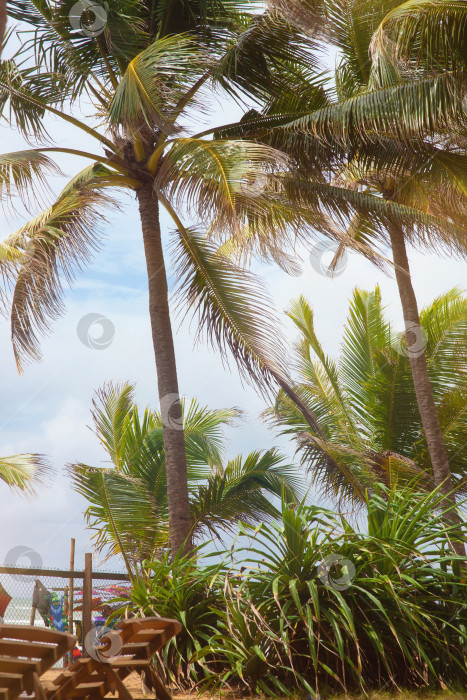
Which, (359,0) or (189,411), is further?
(189,411)

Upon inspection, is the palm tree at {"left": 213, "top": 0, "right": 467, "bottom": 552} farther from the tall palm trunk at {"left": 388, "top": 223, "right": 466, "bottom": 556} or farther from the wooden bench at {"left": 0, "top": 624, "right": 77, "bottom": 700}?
the wooden bench at {"left": 0, "top": 624, "right": 77, "bottom": 700}

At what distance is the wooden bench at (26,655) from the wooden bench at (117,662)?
275 mm

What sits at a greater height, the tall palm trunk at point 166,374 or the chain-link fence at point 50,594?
the tall palm trunk at point 166,374

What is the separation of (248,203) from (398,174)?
2.83 m

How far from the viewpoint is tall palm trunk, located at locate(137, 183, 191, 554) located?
694cm

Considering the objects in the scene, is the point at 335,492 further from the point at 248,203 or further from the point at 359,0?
the point at 359,0

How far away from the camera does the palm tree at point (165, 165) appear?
6730 millimetres

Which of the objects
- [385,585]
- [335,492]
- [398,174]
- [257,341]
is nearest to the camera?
[385,585]

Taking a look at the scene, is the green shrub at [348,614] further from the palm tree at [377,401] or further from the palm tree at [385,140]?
the palm tree at [377,401]

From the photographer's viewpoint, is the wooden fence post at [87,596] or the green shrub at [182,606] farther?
the wooden fence post at [87,596]

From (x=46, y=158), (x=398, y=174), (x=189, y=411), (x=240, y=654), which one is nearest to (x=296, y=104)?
(x=398, y=174)

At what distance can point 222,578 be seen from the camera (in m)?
5.29

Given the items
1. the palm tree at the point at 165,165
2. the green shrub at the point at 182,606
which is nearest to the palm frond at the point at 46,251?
the palm tree at the point at 165,165

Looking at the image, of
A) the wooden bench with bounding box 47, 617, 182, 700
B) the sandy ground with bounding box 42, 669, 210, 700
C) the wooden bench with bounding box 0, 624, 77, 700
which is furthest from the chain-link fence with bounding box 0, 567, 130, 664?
the wooden bench with bounding box 0, 624, 77, 700
